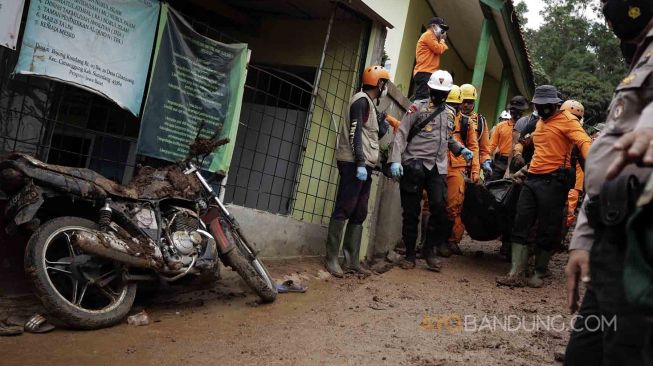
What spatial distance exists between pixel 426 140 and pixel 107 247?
3806 mm

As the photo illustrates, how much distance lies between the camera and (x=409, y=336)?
12.8ft

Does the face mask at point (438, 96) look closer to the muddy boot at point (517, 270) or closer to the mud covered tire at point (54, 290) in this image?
the muddy boot at point (517, 270)

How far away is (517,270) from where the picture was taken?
19.6ft

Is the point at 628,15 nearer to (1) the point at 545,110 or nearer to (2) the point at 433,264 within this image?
(1) the point at 545,110

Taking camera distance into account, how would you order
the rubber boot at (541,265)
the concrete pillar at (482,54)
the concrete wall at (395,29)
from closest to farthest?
the rubber boot at (541,265) → the concrete wall at (395,29) → the concrete pillar at (482,54)

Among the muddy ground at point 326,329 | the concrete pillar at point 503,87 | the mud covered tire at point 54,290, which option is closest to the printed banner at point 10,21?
the mud covered tire at point 54,290

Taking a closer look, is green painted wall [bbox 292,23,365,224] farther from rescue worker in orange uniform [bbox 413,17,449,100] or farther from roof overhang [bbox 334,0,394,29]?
rescue worker in orange uniform [bbox 413,17,449,100]

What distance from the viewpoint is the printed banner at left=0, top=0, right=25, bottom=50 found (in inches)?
145

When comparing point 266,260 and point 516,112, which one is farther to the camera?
point 516,112

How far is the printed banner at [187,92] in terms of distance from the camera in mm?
4789

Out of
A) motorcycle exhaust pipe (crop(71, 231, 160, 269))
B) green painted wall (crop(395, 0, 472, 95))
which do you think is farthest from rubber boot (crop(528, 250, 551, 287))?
green painted wall (crop(395, 0, 472, 95))

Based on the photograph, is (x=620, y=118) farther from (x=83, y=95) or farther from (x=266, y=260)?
(x=83, y=95)

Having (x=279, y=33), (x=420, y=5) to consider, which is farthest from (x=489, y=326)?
(x=420, y=5)

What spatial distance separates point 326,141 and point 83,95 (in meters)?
3.13
